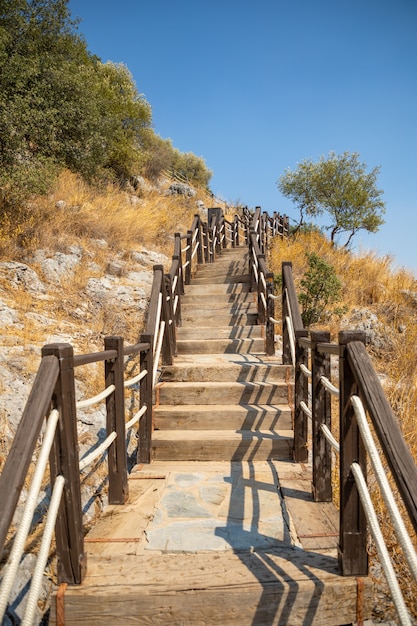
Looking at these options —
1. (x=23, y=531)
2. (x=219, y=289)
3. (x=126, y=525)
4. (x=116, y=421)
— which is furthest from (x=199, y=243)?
(x=23, y=531)

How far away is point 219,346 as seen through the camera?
6.32 m

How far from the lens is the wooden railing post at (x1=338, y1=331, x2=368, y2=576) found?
2.18m

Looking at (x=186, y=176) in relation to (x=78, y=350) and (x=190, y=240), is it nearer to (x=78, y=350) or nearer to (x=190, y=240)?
(x=190, y=240)

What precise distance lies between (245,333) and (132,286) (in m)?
2.85

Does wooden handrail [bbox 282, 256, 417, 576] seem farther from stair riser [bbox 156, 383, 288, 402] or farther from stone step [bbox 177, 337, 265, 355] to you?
stone step [bbox 177, 337, 265, 355]

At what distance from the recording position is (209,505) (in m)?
3.11

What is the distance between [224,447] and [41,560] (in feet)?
8.54

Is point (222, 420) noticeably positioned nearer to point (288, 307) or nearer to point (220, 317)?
point (288, 307)

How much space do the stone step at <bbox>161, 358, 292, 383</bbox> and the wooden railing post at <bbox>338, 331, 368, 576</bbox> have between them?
2836 millimetres

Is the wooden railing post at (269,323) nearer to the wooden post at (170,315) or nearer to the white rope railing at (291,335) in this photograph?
the white rope railing at (291,335)

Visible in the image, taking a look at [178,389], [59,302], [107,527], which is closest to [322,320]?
[178,389]

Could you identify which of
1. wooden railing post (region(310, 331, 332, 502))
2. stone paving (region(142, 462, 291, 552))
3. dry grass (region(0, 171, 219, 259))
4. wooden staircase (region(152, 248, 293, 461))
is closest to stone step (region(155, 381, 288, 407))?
wooden staircase (region(152, 248, 293, 461))

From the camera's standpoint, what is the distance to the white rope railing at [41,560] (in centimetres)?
149

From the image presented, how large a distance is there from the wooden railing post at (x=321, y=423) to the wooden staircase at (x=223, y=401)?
0.98 metres
